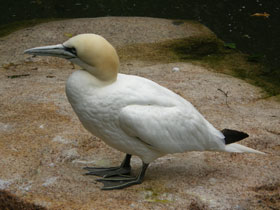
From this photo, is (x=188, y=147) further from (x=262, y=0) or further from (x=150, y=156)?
(x=262, y=0)

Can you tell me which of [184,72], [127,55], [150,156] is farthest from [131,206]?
[127,55]

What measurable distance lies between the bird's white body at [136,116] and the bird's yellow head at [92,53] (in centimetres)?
7

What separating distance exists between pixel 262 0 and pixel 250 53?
316 cm

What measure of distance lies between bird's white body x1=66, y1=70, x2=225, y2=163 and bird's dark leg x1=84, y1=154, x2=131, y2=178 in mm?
357

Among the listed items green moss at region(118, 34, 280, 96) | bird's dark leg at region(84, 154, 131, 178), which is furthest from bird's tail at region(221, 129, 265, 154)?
green moss at region(118, 34, 280, 96)

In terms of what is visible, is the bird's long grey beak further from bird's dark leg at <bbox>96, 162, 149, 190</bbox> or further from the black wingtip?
the black wingtip

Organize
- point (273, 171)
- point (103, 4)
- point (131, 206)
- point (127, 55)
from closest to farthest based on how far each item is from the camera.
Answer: point (131, 206) < point (273, 171) < point (127, 55) < point (103, 4)

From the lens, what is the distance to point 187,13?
10.1m

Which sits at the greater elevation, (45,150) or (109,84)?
(109,84)

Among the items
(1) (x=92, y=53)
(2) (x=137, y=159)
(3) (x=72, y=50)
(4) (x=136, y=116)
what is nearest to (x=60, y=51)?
(3) (x=72, y=50)

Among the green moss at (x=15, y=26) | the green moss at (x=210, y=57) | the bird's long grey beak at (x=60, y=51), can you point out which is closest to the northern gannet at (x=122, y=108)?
the bird's long grey beak at (x=60, y=51)

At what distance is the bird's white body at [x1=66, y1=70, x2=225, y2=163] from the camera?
329cm

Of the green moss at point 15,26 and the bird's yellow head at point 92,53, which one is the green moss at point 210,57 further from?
the bird's yellow head at point 92,53

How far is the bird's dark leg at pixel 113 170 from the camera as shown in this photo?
379 centimetres
